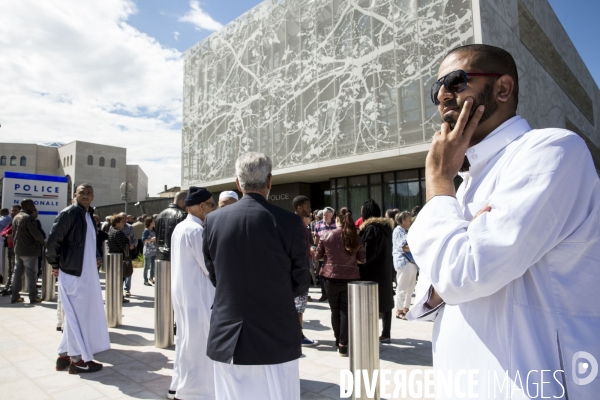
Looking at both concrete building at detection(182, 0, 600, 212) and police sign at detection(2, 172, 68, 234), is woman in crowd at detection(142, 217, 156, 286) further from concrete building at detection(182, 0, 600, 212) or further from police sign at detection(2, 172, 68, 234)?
concrete building at detection(182, 0, 600, 212)

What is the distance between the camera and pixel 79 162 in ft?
173

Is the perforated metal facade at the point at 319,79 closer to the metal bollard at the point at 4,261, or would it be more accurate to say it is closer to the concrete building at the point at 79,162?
the metal bollard at the point at 4,261

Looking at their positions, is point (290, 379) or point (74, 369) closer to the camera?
point (290, 379)

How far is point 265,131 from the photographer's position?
69.1 ft

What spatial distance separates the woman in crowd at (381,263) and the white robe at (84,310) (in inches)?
151

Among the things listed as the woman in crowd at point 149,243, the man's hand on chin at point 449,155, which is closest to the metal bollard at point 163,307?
the man's hand on chin at point 449,155

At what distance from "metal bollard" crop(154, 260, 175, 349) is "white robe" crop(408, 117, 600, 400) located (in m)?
5.15

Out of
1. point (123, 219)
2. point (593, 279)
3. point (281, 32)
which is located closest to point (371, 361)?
point (593, 279)

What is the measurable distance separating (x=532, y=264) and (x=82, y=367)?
521 cm

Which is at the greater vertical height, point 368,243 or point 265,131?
point 265,131

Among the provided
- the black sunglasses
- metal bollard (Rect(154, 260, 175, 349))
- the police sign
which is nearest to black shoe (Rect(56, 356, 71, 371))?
metal bollard (Rect(154, 260, 175, 349))

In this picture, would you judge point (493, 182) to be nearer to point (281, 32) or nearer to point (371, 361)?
point (371, 361)

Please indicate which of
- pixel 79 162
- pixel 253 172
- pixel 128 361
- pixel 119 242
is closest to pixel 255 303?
A: pixel 253 172

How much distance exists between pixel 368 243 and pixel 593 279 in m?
4.73
